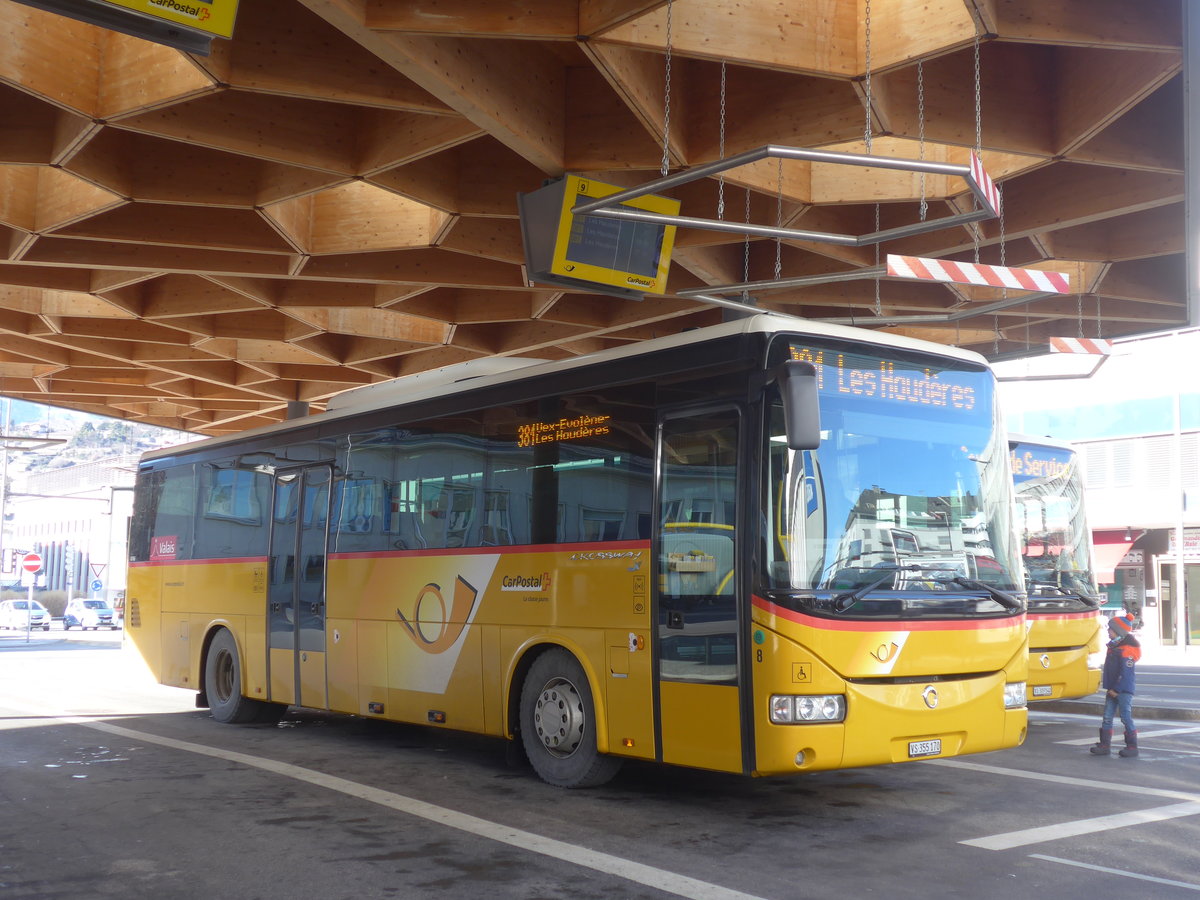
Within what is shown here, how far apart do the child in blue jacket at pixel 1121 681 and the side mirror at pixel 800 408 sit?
607 cm

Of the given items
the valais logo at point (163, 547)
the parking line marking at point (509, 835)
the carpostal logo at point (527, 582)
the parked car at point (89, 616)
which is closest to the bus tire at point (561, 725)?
the carpostal logo at point (527, 582)

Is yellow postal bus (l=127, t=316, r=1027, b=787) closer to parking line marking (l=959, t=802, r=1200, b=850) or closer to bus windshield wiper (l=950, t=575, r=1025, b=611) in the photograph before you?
bus windshield wiper (l=950, t=575, r=1025, b=611)

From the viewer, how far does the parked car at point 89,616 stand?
50344 mm

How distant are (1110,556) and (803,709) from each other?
31.5 meters

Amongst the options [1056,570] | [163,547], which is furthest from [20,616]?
[1056,570]

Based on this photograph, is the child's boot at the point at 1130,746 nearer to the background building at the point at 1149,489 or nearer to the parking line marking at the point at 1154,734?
the parking line marking at the point at 1154,734

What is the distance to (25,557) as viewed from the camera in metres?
39.8

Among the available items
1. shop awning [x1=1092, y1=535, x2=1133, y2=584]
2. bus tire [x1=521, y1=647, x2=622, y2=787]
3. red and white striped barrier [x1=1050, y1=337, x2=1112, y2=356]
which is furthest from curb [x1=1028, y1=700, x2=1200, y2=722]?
shop awning [x1=1092, y1=535, x2=1133, y2=584]

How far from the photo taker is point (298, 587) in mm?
13320

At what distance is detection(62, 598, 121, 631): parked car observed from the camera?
50.3 metres

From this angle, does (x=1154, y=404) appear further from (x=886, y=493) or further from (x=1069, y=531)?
(x=886, y=493)

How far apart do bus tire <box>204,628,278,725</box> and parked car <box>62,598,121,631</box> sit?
3912 centimetres

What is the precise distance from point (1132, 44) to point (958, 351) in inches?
109

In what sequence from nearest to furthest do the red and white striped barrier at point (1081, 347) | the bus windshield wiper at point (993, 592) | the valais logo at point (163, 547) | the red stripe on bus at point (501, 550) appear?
the bus windshield wiper at point (993, 592), the red stripe on bus at point (501, 550), the red and white striped barrier at point (1081, 347), the valais logo at point (163, 547)
